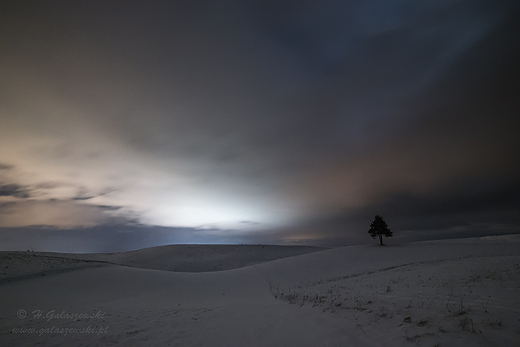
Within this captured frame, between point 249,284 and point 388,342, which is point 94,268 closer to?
point 249,284

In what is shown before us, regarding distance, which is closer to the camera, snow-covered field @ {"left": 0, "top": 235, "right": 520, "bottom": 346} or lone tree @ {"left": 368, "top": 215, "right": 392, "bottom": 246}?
snow-covered field @ {"left": 0, "top": 235, "right": 520, "bottom": 346}

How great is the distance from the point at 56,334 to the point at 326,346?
10.2m

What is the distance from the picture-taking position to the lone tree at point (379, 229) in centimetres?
4100

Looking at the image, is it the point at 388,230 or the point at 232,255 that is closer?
the point at 388,230

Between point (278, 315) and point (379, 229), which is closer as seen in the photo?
point (278, 315)

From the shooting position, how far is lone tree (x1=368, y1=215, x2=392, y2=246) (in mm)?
41000

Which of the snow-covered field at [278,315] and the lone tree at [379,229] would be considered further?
the lone tree at [379,229]

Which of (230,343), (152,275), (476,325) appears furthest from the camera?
(152,275)

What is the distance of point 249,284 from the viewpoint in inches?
909

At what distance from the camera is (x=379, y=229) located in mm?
41406

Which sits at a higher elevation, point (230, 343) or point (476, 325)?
point (476, 325)

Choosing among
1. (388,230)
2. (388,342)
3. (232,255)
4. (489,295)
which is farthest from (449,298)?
(232,255)

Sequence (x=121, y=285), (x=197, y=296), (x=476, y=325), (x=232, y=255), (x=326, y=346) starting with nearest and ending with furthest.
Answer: (x=476, y=325)
(x=326, y=346)
(x=197, y=296)
(x=121, y=285)
(x=232, y=255)

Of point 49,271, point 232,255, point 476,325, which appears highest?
point 476,325
